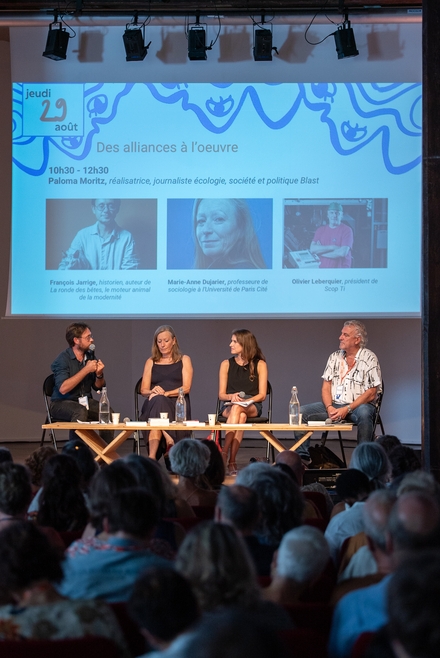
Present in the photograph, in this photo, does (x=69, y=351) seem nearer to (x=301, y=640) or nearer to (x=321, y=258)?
(x=321, y=258)

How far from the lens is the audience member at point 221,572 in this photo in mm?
1541

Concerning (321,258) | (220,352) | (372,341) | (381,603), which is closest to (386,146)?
(321,258)

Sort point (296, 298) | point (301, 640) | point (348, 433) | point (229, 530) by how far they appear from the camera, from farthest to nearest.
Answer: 1. point (348, 433)
2. point (296, 298)
3. point (229, 530)
4. point (301, 640)

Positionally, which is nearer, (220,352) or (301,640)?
(301,640)

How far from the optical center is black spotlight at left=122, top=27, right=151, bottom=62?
→ 650 centimetres

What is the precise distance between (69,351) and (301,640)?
5.08 meters

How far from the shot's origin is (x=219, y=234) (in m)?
6.84

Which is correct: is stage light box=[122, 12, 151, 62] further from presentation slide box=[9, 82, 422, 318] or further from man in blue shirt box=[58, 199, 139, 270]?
man in blue shirt box=[58, 199, 139, 270]

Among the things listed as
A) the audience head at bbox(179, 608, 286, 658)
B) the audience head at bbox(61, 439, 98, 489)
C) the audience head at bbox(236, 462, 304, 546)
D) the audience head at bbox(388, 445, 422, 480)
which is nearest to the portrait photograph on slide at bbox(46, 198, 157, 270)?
the audience head at bbox(61, 439, 98, 489)

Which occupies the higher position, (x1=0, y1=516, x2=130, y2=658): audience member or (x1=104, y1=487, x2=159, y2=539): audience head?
(x1=104, y1=487, x2=159, y2=539): audience head

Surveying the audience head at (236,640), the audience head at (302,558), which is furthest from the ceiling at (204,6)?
the audience head at (236,640)

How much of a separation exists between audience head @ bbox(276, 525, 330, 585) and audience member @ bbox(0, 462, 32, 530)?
3.41 ft

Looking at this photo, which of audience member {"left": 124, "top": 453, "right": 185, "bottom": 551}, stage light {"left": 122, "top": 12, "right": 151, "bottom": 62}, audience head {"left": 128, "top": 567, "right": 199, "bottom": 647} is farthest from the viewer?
stage light {"left": 122, "top": 12, "right": 151, "bottom": 62}

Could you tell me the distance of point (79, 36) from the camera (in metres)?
6.81
